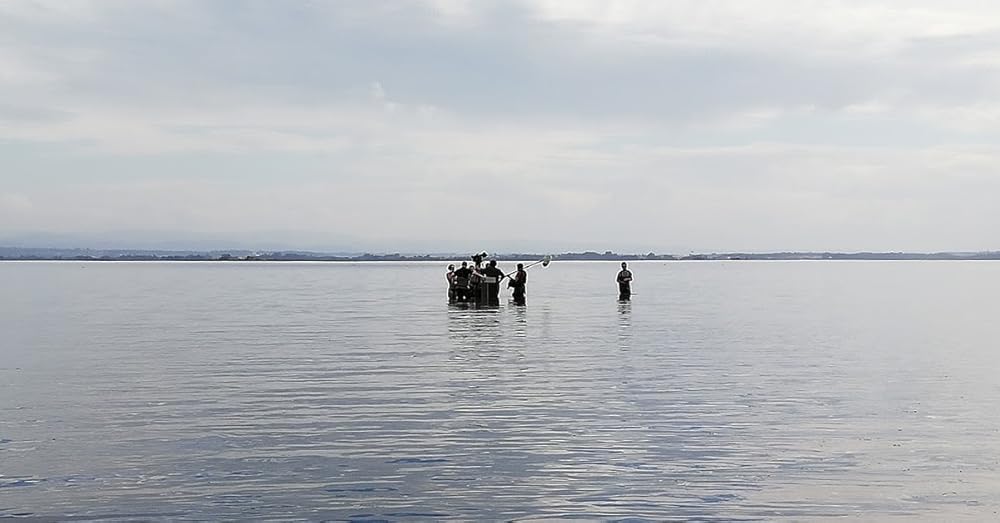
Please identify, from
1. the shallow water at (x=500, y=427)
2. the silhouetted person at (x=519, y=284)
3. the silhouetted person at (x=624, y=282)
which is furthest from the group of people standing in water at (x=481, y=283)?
the shallow water at (x=500, y=427)

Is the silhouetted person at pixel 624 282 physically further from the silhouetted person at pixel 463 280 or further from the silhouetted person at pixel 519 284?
the silhouetted person at pixel 463 280

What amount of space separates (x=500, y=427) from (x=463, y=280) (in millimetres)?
35863

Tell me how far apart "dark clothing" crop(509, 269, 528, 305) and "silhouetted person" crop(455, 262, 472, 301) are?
6.77 ft

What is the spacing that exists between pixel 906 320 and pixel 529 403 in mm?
30031

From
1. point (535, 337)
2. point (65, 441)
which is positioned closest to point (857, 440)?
point (65, 441)

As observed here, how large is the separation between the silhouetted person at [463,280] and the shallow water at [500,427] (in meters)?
17.3

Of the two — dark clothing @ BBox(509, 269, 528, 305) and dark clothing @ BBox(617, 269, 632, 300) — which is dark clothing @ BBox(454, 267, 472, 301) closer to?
dark clothing @ BBox(509, 269, 528, 305)

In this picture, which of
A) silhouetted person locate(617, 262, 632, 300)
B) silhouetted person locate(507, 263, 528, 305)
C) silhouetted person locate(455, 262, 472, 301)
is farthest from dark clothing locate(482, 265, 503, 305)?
silhouetted person locate(617, 262, 632, 300)

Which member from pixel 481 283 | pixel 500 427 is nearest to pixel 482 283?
pixel 481 283

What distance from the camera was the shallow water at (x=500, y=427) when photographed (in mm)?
11391

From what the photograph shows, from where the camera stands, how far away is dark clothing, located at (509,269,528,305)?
2010 inches

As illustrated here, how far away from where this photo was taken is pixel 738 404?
61.0 ft

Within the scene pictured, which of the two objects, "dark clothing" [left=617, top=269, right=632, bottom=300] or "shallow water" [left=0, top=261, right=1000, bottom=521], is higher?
"dark clothing" [left=617, top=269, right=632, bottom=300]

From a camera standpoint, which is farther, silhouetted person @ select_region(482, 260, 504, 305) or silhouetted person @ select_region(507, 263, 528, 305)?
silhouetted person @ select_region(507, 263, 528, 305)
